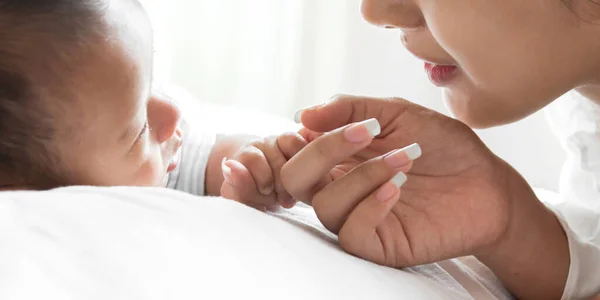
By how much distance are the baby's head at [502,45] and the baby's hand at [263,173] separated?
0.17 meters

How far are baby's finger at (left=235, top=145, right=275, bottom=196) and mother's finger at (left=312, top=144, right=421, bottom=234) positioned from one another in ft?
0.22

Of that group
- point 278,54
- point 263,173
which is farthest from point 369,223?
point 278,54

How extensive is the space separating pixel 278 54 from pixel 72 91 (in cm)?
95

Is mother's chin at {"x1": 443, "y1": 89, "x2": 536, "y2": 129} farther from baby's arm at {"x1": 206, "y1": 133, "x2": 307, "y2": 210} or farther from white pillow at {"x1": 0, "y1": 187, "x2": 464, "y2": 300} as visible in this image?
white pillow at {"x1": 0, "y1": 187, "x2": 464, "y2": 300}

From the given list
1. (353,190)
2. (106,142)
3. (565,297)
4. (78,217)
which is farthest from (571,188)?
(78,217)

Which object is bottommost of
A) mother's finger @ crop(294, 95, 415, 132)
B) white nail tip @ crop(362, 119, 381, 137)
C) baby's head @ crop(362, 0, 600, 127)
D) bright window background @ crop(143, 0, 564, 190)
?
bright window background @ crop(143, 0, 564, 190)

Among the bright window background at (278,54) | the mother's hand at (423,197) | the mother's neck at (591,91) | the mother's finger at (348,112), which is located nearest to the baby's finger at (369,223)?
the mother's hand at (423,197)

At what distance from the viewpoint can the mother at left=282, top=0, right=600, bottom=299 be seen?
594 mm

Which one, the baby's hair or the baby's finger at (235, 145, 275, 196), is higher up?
the baby's hair

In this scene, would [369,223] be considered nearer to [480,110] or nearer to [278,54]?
[480,110]

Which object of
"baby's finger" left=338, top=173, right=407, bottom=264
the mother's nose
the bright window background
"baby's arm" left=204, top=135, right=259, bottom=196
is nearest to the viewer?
"baby's finger" left=338, top=173, right=407, bottom=264

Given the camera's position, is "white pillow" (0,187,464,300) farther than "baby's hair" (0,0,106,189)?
No

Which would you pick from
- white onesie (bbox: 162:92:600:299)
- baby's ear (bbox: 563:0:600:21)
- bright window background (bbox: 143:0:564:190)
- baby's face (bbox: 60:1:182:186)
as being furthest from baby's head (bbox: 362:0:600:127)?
bright window background (bbox: 143:0:564:190)

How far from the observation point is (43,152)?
24.5 inches
